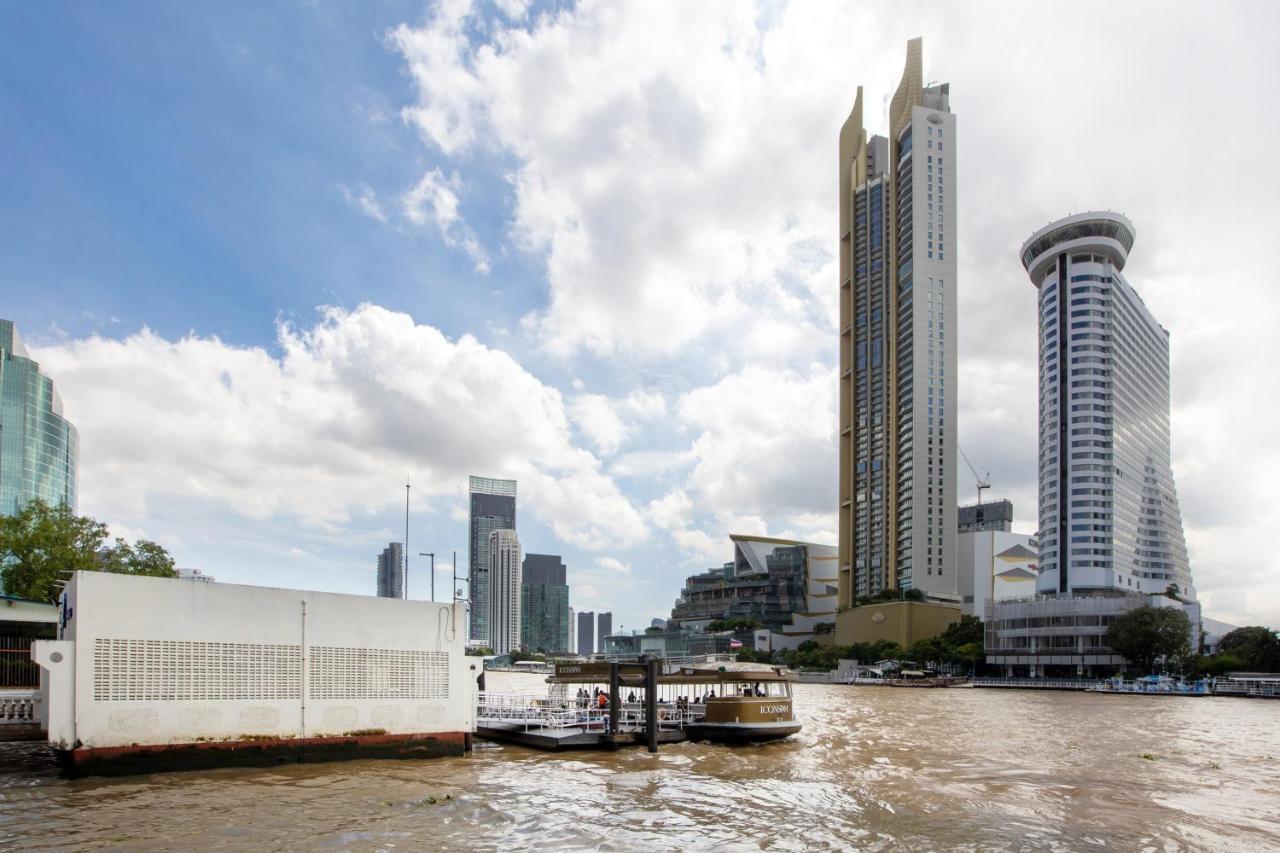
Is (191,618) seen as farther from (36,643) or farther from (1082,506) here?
(1082,506)

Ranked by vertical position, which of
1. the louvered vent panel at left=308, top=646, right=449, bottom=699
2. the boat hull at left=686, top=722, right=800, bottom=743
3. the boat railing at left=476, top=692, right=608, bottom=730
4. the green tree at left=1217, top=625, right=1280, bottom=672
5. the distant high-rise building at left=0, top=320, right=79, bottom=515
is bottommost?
the green tree at left=1217, top=625, right=1280, bottom=672

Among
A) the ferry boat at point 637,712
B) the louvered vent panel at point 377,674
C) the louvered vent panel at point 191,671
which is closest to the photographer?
the louvered vent panel at point 191,671

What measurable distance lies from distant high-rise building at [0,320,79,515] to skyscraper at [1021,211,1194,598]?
162 meters

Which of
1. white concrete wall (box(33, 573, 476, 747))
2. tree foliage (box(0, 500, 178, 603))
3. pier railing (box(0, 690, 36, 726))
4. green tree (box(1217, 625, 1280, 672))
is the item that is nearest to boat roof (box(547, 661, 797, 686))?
white concrete wall (box(33, 573, 476, 747))

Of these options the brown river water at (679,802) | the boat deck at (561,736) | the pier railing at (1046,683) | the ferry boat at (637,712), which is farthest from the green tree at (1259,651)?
the boat deck at (561,736)

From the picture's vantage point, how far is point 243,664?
2727 centimetres

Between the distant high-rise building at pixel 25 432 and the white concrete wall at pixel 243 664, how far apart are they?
121 m

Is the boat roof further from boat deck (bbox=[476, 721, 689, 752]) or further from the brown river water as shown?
the brown river water

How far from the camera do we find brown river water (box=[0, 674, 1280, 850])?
2019cm

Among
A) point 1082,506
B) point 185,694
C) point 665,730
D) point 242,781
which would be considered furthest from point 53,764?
point 1082,506

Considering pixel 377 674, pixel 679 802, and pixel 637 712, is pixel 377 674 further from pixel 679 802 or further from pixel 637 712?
pixel 637 712

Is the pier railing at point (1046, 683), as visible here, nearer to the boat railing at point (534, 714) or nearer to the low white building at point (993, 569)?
the low white building at point (993, 569)

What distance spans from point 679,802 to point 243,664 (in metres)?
13.4

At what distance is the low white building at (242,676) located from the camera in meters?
24.8
